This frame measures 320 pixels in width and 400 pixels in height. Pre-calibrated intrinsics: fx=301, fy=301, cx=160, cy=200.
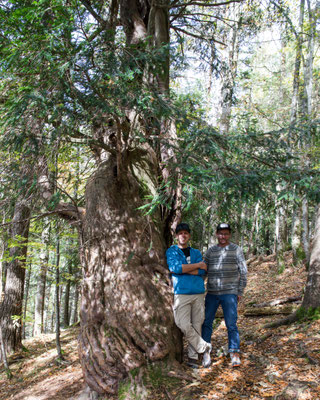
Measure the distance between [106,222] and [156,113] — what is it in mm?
2013

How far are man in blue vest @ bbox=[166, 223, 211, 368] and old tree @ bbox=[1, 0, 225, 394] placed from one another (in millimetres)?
253

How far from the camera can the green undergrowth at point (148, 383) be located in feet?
13.2

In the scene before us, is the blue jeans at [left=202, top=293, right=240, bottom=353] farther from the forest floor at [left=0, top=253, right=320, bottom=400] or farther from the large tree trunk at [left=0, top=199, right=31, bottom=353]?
the large tree trunk at [left=0, top=199, right=31, bottom=353]

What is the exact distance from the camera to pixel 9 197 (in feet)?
17.2

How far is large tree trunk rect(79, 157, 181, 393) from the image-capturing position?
4383mm

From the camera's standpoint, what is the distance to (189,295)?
4.60 meters

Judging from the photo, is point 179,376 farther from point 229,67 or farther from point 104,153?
point 229,67

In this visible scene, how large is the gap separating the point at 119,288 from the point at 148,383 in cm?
136

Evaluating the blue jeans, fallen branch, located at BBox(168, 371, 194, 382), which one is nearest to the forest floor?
fallen branch, located at BBox(168, 371, 194, 382)

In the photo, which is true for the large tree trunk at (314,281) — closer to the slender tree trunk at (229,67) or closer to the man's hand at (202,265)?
the man's hand at (202,265)

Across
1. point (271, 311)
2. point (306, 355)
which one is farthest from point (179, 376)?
point (271, 311)

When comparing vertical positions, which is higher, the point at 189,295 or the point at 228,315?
Answer: the point at 189,295

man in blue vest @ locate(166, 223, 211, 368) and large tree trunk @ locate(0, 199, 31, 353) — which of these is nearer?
man in blue vest @ locate(166, 223, 211, 368)

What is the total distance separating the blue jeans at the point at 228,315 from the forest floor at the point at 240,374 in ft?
1.15
